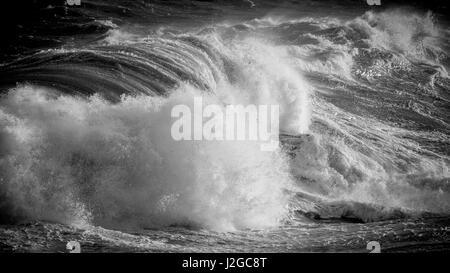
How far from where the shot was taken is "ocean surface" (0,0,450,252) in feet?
18.0

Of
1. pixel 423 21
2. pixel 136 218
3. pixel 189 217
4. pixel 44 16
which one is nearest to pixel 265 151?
pixel 189 217

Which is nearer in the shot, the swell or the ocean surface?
the ocean surface

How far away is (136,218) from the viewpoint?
561cm

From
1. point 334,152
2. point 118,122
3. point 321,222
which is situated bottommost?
point 321,222

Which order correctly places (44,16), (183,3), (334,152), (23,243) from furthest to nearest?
(183,3)
(44,16)
(334,152)
(23,243)

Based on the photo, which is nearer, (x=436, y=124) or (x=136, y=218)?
(x=136, y=218)

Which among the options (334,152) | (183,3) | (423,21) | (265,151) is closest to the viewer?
(265,151)

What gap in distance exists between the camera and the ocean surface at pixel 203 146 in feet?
18.0

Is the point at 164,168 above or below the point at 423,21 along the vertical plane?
below

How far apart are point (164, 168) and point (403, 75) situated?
7.09 meters

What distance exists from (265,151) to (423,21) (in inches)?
370

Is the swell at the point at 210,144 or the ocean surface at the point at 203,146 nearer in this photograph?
the ocean surface at the point at 203,146

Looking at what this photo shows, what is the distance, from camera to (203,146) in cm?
622

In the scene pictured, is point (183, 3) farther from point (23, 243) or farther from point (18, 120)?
point (23, 243)
